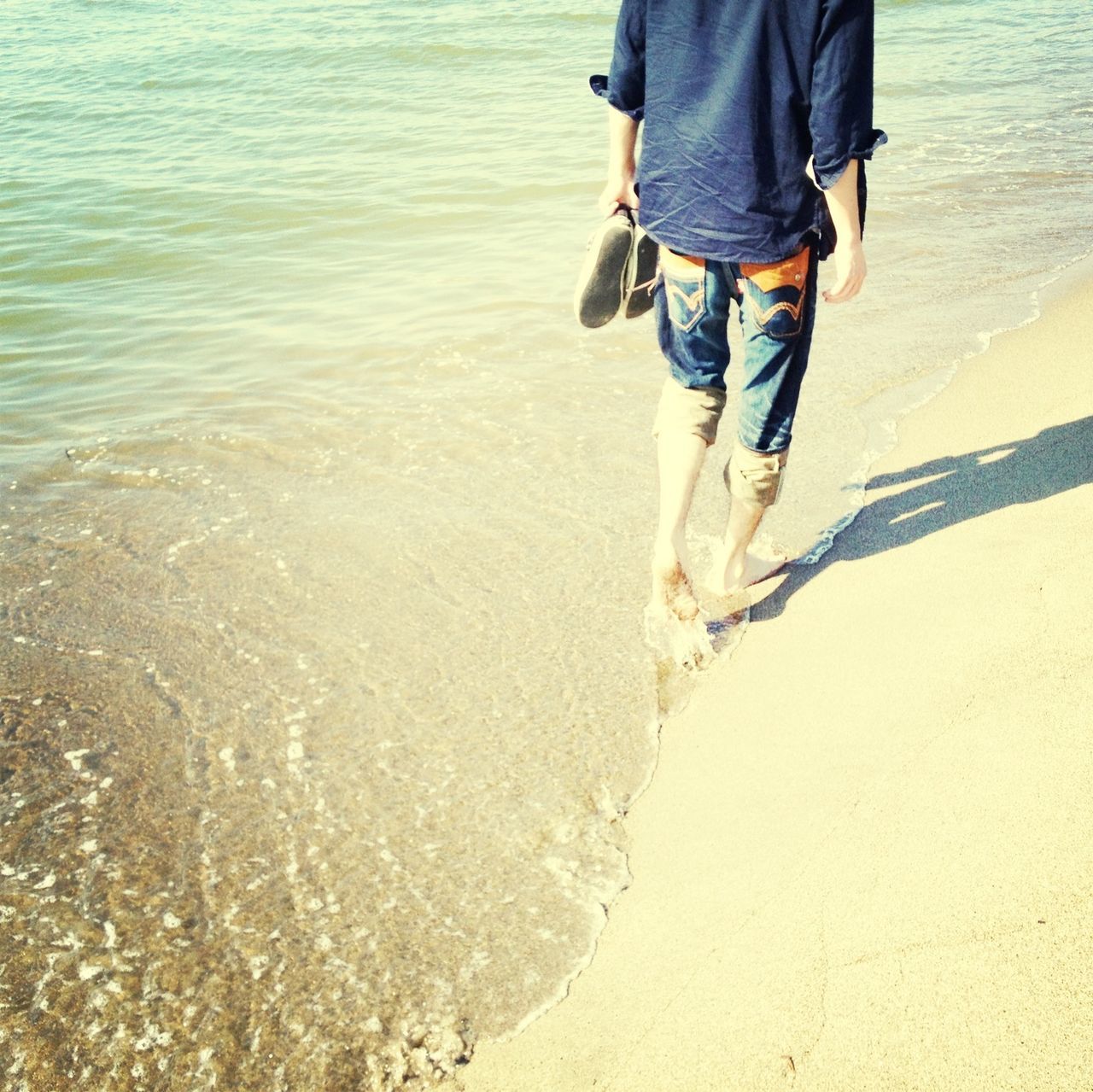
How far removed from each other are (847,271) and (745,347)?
36 cm

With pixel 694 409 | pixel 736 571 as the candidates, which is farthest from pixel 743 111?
pixel 736 571

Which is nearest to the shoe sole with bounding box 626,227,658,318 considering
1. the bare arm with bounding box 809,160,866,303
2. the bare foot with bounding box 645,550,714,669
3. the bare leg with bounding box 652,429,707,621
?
the bare leg with bounding box 652,429,707,621

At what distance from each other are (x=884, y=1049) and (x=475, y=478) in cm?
285

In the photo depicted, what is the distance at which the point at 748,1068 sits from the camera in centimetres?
165

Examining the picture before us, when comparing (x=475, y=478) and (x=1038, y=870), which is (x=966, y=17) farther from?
(x=1038, y=870)

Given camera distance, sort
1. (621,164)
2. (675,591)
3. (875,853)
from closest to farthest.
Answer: (875,853) → (621,164) → (675,591)

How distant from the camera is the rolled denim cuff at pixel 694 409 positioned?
9.25 ft

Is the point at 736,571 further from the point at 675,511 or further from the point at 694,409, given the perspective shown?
the point at 694,409

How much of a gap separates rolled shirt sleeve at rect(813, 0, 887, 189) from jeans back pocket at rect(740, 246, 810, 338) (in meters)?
0.29

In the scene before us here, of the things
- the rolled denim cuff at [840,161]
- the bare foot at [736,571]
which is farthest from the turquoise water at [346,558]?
the rolled denim cuff at [840,161]

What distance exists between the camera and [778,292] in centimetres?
258

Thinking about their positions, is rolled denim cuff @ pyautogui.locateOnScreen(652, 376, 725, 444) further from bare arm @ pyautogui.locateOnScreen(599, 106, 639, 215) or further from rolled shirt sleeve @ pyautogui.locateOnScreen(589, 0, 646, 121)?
rolled shirt sleeve @ pyautogui.locateOnScreen(589, 0, 646, 121)

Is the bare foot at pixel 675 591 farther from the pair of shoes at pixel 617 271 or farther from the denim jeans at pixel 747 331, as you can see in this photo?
the pair of shoes at pixel 617 271

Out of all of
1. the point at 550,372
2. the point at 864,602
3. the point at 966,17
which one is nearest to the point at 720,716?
the point at 864,602
